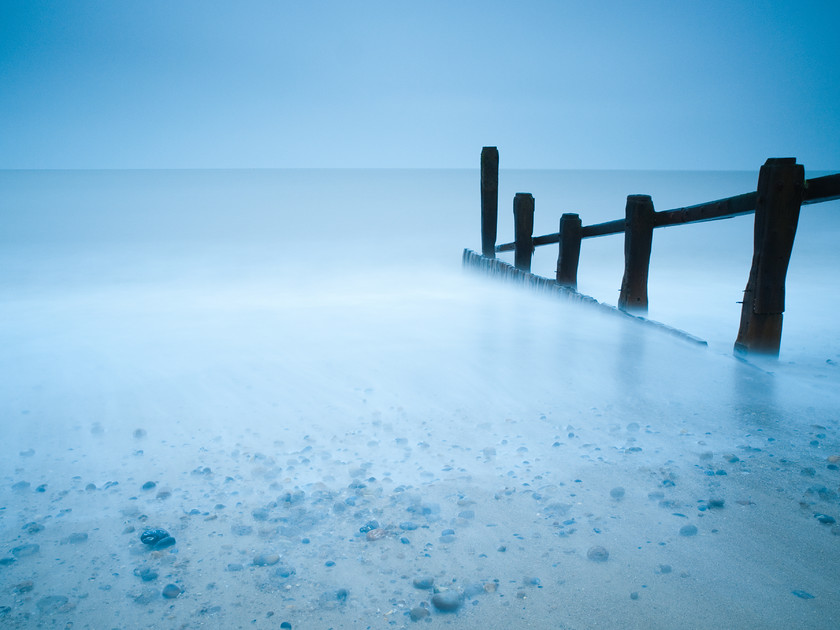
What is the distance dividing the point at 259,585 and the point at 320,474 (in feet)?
2.25

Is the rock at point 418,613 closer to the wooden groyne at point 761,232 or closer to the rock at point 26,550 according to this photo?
the rock at point 26,550

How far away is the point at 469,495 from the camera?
2.22 m

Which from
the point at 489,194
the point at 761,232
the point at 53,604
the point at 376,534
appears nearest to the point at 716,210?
the point at 761,232

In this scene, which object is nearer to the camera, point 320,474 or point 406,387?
point 320,474

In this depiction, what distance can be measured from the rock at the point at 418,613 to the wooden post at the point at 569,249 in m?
4.46

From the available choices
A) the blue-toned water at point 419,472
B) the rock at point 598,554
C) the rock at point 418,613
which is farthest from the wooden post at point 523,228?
the rock at point 418,613

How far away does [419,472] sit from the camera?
7.95 feet

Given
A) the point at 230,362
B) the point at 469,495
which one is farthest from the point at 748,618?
the point at 230,362

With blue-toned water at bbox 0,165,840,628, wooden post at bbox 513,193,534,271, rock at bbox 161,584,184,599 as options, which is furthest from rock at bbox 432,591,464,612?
wooden post at bbox 513,193,534,271

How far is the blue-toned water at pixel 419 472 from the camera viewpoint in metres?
1.69

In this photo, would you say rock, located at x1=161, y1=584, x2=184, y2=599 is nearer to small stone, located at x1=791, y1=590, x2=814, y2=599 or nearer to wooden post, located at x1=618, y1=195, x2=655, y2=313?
small stone, located at x1=791, y1=590, x2=814, y2=599

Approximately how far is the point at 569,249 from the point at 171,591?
4831 millimetres

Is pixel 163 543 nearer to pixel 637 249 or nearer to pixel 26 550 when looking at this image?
pixel 26 550

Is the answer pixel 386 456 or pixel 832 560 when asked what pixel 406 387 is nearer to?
pixel 386 456
